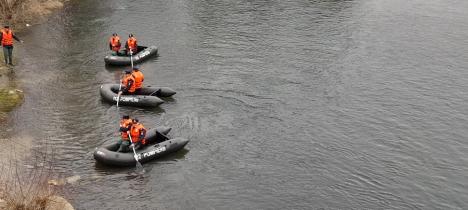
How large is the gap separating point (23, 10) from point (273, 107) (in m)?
20.9

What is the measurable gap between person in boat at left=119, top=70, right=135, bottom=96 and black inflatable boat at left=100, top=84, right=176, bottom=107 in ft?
0.98

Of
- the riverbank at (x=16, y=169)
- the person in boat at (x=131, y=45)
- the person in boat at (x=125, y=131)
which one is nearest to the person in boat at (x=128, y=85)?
the riverbank at (x=16, y=169)

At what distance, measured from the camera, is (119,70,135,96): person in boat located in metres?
23.8

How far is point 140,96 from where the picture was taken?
23.8 metres

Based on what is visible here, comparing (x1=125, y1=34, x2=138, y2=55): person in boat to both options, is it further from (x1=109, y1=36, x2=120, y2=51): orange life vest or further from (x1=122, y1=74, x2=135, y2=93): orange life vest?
(x1=122, y1=74, x2=135, y2=93): orange life vest

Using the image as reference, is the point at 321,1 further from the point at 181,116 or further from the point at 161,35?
the point at 181,116

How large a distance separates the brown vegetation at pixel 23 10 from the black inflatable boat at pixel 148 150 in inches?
725

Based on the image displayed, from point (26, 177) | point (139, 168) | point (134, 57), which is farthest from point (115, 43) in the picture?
point (26, 177)

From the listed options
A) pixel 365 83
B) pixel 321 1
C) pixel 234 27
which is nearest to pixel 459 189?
pixel 365 83

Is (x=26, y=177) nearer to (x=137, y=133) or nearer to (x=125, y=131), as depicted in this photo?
(x=125, y=131)

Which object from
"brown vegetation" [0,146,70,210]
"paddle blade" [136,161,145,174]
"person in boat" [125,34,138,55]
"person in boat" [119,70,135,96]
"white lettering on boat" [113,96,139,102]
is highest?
"person in boat" [125,34,138,55]

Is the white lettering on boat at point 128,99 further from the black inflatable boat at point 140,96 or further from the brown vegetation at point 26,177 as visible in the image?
the brown vegetation at point 26,177

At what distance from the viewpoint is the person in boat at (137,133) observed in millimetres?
19156

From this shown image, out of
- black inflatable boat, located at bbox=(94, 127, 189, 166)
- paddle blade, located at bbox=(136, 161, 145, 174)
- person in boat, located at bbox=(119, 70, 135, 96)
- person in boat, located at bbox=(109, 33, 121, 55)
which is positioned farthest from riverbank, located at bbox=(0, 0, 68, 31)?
paddle blade, located at bbox=(136, 161, 145, 174)
